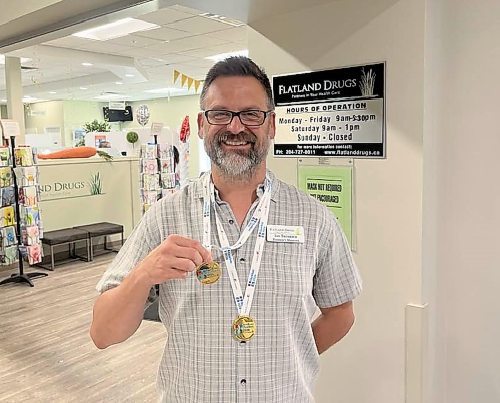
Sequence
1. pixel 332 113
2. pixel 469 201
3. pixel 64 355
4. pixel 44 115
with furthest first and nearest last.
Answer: pixel 44 115 < pixel 64 355 < pixel 332 113 < pixel 469 201

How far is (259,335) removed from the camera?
133 centimetres

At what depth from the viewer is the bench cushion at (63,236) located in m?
6.86

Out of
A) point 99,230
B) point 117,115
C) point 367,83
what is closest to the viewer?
point 367,83

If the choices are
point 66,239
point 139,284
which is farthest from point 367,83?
point 66,239

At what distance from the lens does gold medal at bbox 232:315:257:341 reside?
51.7 inches

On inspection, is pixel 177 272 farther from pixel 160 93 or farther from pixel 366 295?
pixel 160 93

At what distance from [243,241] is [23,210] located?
551cm

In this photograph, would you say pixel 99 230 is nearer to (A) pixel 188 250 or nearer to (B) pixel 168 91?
(A) pixel 188 250

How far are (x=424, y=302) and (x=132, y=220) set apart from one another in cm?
710

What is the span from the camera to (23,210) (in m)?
6.15

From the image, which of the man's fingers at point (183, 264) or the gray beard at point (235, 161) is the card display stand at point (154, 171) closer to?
the gray beard at point (235, 161)

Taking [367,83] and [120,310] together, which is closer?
[120,310]

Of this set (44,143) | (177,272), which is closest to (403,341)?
(177,272)

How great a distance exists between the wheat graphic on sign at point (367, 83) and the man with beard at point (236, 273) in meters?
0.91
